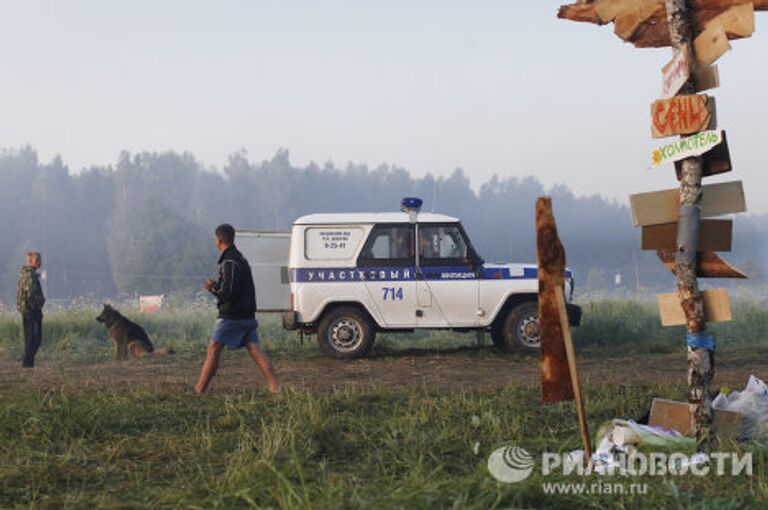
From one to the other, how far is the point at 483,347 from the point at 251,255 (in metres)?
3.91

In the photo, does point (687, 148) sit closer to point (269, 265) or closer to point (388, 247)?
point (388, 247)

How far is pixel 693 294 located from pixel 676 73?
60.4 inches

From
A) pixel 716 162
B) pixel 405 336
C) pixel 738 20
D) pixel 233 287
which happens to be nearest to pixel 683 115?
pixel 716 162

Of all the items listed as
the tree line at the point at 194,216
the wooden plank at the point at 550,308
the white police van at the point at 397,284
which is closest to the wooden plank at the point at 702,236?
the wooden plank at the point at 550,308

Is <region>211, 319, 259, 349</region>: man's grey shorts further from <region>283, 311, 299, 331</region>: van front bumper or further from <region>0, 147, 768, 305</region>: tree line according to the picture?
<region>0, 147, 768, 305</region>: tree line

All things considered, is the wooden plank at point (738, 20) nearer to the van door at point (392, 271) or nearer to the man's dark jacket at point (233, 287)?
the man's dark jacket at point (233, 287)

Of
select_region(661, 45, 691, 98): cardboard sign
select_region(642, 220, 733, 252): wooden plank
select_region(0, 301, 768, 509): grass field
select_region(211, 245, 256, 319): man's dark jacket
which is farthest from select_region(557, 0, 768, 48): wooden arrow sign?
select_region(211, 245, 256, 319): man's dark jacket

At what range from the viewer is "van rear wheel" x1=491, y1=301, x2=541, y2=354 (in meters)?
13.8

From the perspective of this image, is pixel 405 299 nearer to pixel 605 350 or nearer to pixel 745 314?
pixel 605 350

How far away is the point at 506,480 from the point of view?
4.84 metres

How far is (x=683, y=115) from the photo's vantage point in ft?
20.8

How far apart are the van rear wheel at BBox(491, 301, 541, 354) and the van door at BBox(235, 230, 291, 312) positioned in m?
3.37

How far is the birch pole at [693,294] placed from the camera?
627 cm

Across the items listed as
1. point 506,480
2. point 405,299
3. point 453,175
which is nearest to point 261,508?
point 506,480
